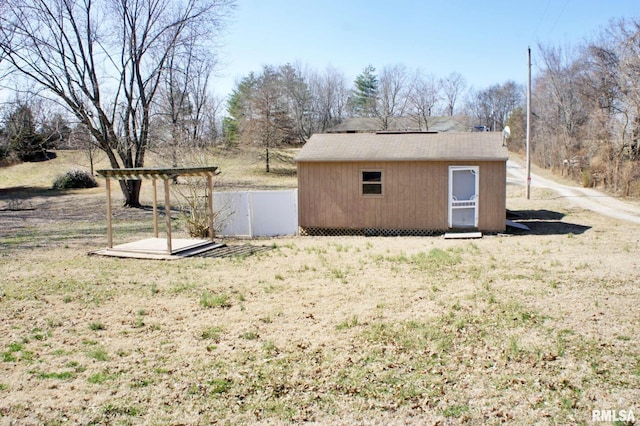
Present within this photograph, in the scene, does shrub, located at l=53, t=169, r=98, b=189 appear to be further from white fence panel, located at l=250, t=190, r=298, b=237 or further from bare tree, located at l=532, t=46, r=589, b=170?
bare tree, located at l=532, t=46, r=589, b=170

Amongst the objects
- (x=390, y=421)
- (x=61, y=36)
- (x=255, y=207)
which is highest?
(x=61, y=36)

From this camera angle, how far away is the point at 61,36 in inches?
814

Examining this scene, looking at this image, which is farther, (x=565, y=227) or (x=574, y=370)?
(x=565, y=227)

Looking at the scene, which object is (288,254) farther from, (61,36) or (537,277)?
(61,36)

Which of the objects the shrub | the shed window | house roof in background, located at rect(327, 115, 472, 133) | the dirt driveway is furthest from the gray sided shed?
house roof in background, located at rect(327, 115, 472, 133)

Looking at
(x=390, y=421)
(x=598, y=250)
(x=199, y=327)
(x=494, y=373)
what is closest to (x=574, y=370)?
(x=494, y=373)

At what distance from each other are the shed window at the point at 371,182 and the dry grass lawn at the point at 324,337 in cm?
388

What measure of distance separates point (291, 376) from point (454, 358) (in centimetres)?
169

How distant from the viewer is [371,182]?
14891 mm

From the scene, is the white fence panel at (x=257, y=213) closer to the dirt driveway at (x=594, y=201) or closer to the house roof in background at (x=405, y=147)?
the house roof in background at (x=405, y=147)

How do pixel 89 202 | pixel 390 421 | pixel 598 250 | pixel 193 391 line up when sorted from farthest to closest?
pixel 89 202, pixel 598 250, pixel 193 391, pixel 390 421

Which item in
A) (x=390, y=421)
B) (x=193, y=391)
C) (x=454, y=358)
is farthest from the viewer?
(x=454, y=358)

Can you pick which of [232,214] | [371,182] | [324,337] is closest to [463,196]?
[371,182]

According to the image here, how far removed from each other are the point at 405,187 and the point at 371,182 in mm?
997
